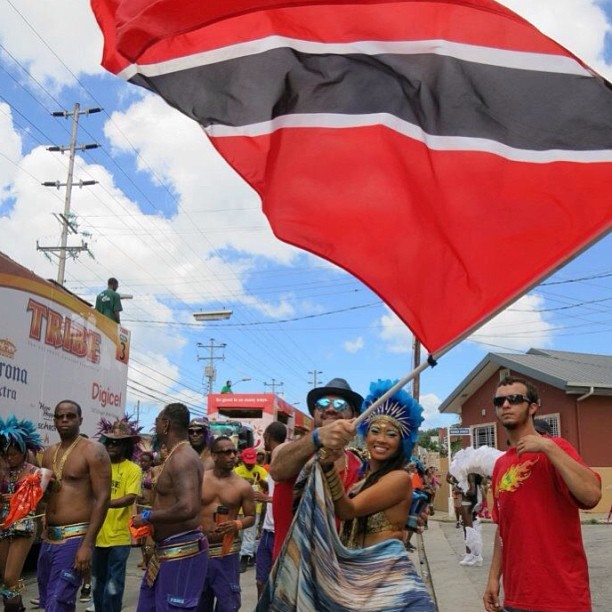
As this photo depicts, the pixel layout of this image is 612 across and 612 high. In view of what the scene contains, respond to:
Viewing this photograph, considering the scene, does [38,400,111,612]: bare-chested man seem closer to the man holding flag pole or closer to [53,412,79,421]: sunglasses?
[53,412,79,421]: sunglasses

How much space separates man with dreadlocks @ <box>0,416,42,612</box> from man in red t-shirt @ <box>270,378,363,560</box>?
112 inches

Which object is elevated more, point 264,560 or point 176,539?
point 176,539

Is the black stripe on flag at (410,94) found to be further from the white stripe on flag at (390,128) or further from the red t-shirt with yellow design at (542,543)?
the red t-shirt with yellow design at (542,543)

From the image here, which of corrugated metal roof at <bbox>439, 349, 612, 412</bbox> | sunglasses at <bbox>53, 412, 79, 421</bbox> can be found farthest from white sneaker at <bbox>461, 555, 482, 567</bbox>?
corrugated metal roof at <bbox>439, 349, 612, 412</bbox>

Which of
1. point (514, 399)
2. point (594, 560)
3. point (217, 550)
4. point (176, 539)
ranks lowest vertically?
point (594, 560)

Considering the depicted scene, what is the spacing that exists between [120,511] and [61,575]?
206 centimetres

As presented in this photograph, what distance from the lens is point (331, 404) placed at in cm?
373

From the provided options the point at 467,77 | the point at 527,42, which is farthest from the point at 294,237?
the point at 527,42

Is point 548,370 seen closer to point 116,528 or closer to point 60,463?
point 116,528

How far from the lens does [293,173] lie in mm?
3562

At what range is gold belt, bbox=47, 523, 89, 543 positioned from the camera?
212 inches

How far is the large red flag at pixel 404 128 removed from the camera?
323 cm

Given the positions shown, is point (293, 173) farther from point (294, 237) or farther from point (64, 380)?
point (64, 380)

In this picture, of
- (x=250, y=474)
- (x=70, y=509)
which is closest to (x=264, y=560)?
(x=70, y=509)
